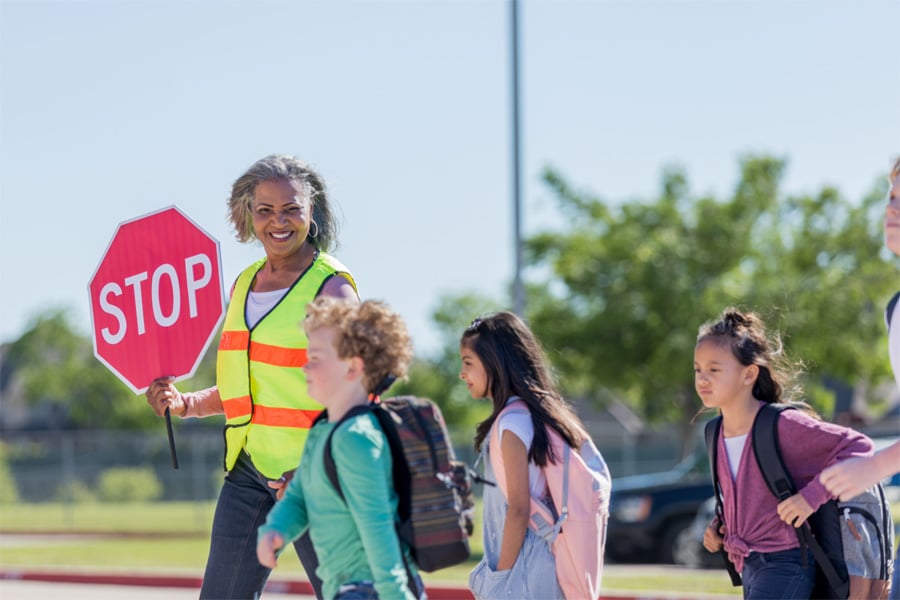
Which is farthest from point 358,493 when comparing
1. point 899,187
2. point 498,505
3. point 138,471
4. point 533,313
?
point 138,471

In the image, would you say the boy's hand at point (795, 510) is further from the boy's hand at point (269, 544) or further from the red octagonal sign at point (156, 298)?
the red octagonal sign at point (156, 298)

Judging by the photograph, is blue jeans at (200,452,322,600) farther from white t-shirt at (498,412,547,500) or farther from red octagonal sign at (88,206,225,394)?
white t-shirt at (498,412,547,500)

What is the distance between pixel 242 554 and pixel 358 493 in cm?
128

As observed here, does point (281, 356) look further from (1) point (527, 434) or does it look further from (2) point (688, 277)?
(2) point (688, 277)

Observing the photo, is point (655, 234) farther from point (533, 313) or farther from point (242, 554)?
point (242, 554)

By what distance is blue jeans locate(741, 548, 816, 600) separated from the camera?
489 centimetres

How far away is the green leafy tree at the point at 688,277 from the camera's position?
2681 cm

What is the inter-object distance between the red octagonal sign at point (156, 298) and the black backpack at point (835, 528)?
84.3 inches

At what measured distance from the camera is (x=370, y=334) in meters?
4.31

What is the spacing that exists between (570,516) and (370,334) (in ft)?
4.02

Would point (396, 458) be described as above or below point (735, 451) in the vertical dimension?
above

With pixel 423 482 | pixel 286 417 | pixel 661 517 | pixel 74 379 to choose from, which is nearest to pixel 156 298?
pixel 286 417

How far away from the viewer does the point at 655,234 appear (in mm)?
27859

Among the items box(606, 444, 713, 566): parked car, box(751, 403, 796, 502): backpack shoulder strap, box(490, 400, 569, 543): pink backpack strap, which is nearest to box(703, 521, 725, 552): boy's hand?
box(751, 403, 796, 502): backpack shoulder strap
